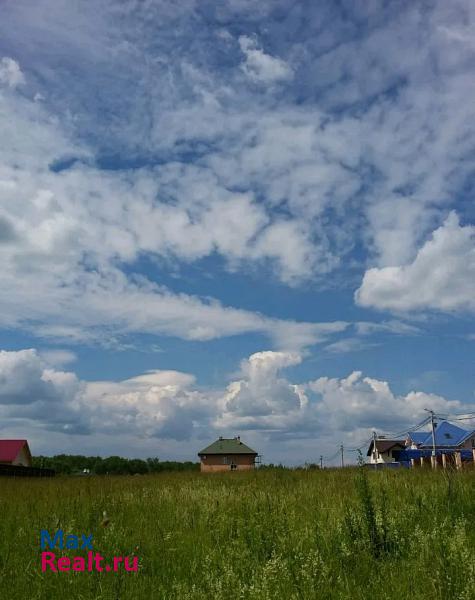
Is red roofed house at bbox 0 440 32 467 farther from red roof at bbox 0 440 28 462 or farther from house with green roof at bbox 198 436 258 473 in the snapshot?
house with green roof at bbox 198 436 258 473

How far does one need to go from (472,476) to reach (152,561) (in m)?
7.63

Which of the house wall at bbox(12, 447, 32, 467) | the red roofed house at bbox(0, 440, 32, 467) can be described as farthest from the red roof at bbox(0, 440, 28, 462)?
the house wall at bbox(12, 447, 32, 467)

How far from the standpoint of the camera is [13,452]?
44625 millimetres

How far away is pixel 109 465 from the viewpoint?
287ft

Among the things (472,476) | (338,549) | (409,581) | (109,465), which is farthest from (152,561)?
(109,465)

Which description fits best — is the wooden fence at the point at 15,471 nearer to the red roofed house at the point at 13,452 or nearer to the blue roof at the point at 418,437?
the red roofed house at the point at 13,452

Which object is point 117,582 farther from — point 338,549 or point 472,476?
point 472,476

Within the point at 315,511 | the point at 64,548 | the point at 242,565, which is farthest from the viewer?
the point at 315,511

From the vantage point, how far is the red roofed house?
144 ft

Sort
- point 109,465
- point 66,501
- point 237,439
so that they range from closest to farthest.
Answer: point 66,501, point 237,439, point 109,465

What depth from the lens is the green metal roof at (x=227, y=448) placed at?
6981 cm

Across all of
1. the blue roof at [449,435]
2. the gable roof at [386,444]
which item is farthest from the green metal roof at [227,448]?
the blue roof at [449,435]

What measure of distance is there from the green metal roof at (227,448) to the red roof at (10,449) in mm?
29392

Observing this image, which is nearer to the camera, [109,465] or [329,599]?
[329,599]
